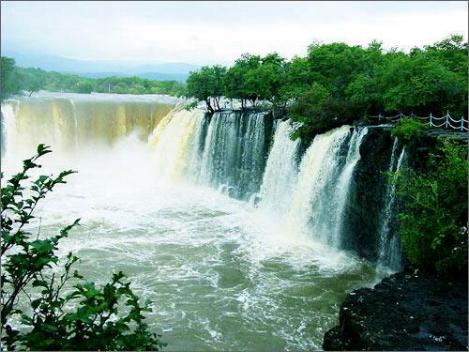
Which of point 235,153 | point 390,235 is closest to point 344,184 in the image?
point 390,235

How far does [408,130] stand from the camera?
11516mm

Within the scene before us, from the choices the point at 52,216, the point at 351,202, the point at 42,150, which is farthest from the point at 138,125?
the point at 42,150

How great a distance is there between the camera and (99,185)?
2255cm

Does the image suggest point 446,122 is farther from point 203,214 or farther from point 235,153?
point 235,153

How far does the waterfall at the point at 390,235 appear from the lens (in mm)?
11516

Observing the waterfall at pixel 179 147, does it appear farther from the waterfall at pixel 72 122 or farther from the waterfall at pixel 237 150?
the waterfall at pixel 72 122

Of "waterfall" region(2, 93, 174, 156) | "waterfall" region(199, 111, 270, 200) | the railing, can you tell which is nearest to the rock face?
the railing

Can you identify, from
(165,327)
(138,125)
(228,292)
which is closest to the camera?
(165,327)

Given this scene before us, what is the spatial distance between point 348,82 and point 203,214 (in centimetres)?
740

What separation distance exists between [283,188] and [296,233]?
233 centimetres

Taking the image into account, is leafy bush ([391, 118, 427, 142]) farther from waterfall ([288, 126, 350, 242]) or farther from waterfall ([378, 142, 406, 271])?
waterfall ([288, 126, 350, 242])

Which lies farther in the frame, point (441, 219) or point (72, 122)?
point (72, 122)

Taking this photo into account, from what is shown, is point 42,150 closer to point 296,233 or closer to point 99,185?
point 296,233

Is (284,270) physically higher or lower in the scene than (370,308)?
lower
